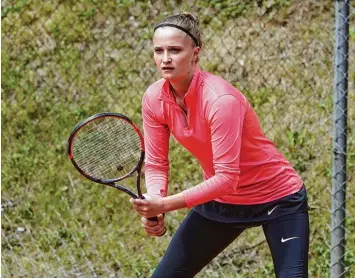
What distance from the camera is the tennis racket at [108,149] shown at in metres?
3.64

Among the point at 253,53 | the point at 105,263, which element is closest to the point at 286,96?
the point at 253,53

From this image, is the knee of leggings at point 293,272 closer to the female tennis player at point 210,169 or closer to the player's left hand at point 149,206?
the female tennis player at point 210,169

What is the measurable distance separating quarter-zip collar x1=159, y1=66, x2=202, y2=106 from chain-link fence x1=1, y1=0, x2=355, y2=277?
2.05m

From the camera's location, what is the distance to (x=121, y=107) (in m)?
6.08

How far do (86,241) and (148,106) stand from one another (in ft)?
7.80

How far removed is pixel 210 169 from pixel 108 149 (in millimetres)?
591

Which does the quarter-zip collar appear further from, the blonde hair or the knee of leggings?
the knee of leggings

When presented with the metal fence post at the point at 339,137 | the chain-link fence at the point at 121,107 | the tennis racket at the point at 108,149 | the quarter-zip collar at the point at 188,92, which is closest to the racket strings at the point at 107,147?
the tennis racket at the point at 108,149

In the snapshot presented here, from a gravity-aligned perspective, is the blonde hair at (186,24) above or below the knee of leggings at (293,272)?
above

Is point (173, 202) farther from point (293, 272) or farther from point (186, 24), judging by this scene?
point (186, 24)

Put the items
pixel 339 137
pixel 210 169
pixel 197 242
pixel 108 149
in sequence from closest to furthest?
pixel 210 169
pixel 197 242
pixel 108 149
pixel 339 137

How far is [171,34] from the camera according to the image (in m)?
3.26

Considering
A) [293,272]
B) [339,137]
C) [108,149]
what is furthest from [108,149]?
[339,137]

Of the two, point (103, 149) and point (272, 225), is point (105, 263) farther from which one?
point (272, 225)
